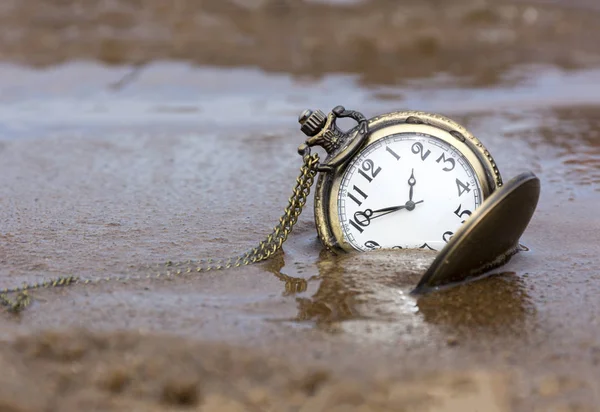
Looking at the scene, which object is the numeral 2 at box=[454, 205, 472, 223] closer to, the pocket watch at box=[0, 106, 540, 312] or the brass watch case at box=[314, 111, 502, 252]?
the pocket watch at box=[0, 106, 540, 312]

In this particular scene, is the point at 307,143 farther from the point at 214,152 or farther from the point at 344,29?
the point at 344,29

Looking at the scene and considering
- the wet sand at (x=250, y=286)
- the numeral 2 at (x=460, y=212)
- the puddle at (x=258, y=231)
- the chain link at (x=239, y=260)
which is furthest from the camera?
the numeral 2 at (x=460, y=212)

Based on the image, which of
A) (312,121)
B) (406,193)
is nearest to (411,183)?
Answer: (406,193)

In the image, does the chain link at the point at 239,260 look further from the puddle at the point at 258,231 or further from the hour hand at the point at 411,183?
the hour hand at the point at 411,183

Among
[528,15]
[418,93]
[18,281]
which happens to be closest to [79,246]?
[18,281]

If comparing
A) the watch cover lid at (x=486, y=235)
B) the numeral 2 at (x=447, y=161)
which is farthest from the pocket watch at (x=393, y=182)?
the watch cover lid at (x=486, y=235)

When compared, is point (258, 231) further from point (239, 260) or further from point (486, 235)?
point (486, 235)
